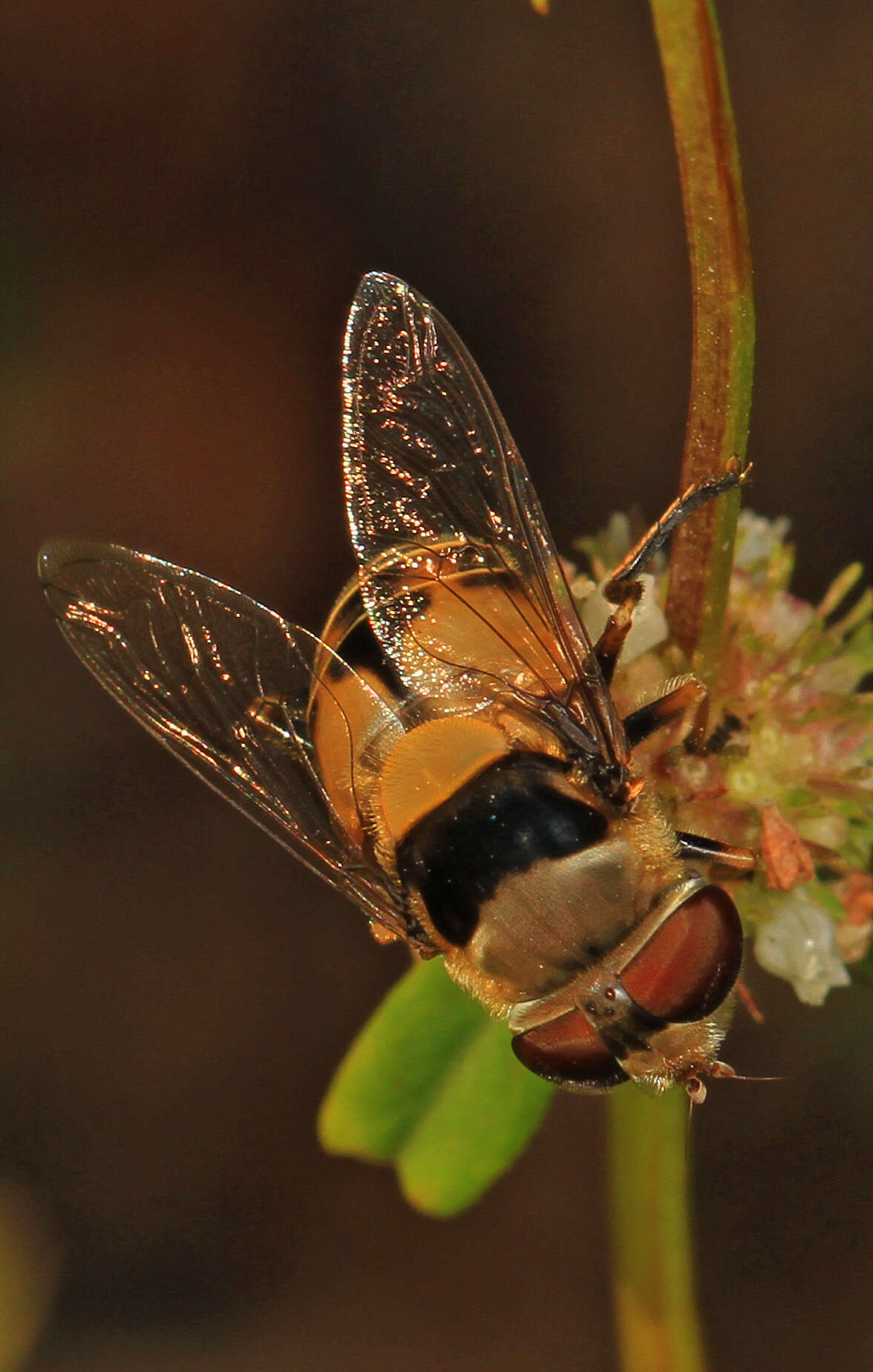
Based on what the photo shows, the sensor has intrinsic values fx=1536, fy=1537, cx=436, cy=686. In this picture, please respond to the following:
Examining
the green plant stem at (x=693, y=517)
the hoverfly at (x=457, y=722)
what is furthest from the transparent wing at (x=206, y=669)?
the green plant stem at (x=693, y=517)

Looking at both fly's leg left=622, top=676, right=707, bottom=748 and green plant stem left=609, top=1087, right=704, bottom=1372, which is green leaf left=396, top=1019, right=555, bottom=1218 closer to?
green plant stem left=609, top=1087, right=704, bottom=1372

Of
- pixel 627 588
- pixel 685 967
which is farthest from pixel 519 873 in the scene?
pixel 627 588

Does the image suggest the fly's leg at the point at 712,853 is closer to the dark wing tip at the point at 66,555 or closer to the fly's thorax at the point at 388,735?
the fly's thorax at the point at 388,735

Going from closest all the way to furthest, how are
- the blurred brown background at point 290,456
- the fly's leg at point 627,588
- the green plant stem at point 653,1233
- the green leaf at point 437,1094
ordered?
1. the fly's leg at point 627,588
2. the green plant stem at point 653,1233
3. the green leaf at point 437,1094
4. the blurred brown background at point 290,456

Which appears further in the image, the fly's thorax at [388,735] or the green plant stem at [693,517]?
the fly's thorax at [388,735]

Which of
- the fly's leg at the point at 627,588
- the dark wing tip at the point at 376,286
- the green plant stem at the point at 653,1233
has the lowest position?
the green plant stem at the point at 653,1233

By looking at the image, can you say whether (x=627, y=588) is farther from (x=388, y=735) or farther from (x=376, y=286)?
(x=376, y=286)

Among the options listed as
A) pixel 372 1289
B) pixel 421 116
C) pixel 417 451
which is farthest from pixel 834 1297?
pixel 421 116

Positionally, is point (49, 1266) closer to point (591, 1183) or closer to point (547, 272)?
point (591, 1183)

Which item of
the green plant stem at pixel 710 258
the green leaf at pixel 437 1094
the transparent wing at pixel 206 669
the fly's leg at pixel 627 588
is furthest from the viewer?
the green leaf at pixel 437 1094
